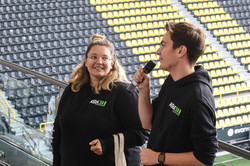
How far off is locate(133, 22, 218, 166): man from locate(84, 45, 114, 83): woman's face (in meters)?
0.49

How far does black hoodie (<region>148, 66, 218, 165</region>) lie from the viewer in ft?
4.35

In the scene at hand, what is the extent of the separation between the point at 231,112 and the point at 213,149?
10418 mm

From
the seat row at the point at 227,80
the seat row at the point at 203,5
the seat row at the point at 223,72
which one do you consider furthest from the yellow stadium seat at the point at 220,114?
the seat row at the point at 203,5

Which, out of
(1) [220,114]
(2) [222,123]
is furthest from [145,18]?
(2) [222,123]

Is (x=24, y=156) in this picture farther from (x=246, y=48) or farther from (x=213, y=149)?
(x=246, y=48)

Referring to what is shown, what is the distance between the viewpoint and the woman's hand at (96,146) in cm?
183

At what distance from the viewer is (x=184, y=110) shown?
1.37m

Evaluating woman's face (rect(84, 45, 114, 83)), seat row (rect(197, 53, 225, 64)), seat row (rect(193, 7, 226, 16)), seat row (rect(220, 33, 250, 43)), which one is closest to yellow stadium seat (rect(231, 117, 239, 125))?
seat row (rect(197, 53, 225, 64))

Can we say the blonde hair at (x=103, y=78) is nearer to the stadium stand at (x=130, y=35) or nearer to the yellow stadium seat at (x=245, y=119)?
the stadium stand at (x=130, y=35)

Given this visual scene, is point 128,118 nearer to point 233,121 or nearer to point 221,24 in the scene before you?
point 233,121

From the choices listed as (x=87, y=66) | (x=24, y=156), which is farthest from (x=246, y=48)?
(x=87, y=66)

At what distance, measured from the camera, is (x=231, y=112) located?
448 inches

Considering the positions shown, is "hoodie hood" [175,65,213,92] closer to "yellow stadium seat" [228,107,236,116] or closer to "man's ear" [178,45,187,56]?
"man's ear" [178,45,187,56]

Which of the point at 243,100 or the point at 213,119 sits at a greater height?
the point at 213,119
